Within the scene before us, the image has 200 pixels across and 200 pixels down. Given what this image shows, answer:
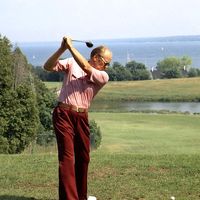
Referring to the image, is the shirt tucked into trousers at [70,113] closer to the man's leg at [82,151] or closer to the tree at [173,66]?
the man's leg at [82,151]

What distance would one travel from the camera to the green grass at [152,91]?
289ft

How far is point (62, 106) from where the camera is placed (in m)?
6.29

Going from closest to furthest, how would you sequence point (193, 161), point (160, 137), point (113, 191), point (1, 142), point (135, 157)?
point (113, 191) → point (193, 161) → point (135, 157) → point (1, 142) → point (160, 137)

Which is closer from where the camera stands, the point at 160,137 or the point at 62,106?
the point at 62,106

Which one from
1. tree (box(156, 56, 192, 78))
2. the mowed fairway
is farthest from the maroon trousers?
tree (box(156, 56, 192, 78))

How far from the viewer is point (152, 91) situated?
9619 centimetres

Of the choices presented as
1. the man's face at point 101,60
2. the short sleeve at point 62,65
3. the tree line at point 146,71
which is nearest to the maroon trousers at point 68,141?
the short sleeve at point 62,65

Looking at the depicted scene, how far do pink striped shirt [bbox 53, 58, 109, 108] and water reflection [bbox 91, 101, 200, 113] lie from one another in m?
66.9

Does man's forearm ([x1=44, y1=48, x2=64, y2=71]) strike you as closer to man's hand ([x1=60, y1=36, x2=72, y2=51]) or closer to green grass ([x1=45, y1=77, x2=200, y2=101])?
man's hand ([x1=60, y1=36, x2=72, y2=51])

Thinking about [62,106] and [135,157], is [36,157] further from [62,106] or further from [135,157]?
[62,106]

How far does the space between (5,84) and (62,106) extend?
2054 centimetres

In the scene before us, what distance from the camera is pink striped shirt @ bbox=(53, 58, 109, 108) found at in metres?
6.20

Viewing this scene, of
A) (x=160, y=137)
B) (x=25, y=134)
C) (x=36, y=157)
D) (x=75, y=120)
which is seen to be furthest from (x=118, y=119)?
(x=75, y=120)

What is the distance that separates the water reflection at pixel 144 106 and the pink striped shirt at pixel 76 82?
66919 millimetres
